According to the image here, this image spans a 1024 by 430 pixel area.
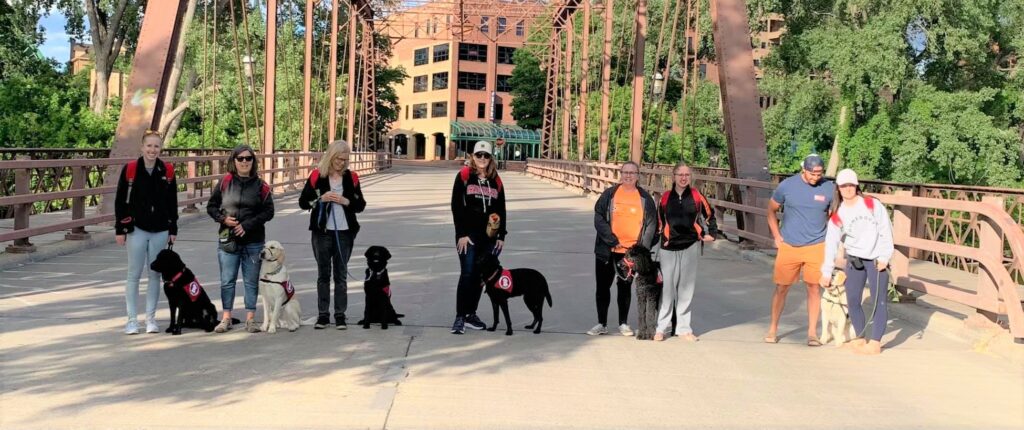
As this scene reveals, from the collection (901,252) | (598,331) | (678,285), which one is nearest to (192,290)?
(598,331)

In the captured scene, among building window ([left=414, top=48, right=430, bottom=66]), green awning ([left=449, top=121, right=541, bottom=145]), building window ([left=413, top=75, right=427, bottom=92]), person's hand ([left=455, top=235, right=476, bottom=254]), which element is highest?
building window ([left=414, top=48, right=430, bottom=66])

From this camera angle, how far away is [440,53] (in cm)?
10338

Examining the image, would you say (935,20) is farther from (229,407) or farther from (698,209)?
(229,407)

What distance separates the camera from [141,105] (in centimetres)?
1528

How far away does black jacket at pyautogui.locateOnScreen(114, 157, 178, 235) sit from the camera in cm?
758

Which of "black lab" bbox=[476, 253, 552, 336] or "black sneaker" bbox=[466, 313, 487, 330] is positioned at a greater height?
"black lab" bbox=[476, 253, 552, 336]

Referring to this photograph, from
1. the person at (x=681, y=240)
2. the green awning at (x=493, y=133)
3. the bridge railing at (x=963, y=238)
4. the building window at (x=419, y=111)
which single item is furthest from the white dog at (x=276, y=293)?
the building window at (x=419, y=111)

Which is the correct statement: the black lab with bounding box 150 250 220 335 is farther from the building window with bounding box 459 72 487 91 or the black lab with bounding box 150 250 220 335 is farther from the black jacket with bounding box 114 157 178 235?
the building window with bounding box 459 72 487 91

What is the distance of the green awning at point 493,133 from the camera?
98.8 meters

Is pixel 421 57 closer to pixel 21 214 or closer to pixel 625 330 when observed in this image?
pixel 21 214

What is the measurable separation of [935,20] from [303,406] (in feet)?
116

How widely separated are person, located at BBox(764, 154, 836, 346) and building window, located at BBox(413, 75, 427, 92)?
99716 millimetres

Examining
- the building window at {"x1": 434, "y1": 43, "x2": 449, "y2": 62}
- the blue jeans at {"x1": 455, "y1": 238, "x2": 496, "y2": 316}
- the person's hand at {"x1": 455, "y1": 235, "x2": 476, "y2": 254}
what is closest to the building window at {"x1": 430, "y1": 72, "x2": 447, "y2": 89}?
the building window at {"x1": 434, "y1": 43, "x2": 449, "y2": 62}

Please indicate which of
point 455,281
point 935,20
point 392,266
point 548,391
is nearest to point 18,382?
point 548,391
